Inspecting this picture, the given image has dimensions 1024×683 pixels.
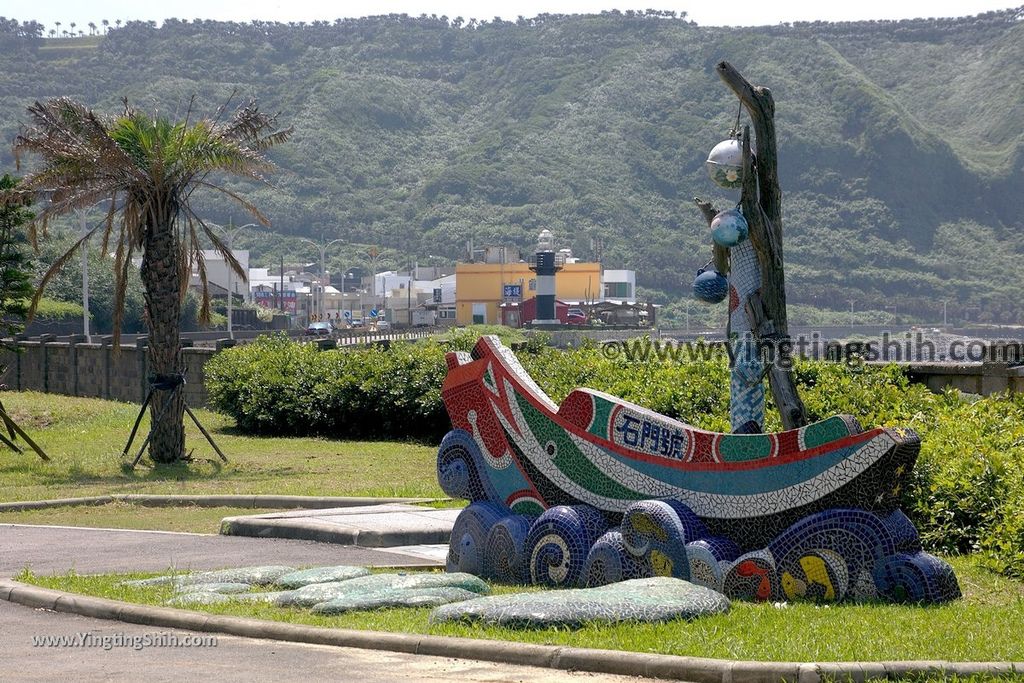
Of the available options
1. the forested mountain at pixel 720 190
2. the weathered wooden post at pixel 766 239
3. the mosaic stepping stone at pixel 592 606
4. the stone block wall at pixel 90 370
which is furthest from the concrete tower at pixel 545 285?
the mosaic stepping stone at pixel 592 606

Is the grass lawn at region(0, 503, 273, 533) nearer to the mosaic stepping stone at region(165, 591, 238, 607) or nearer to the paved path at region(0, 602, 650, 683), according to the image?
the mosaic stepping stone at region(165, 591, 238, 607)

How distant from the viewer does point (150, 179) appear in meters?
21.5

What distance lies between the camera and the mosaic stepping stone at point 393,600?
9398 millimetres

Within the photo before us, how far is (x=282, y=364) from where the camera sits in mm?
27922

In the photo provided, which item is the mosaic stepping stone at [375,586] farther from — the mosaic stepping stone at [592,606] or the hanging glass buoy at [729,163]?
the hanging glass buoy at [729,163]

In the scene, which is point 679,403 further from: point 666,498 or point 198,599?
Result: point 198,599

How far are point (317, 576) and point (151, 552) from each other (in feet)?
10.7

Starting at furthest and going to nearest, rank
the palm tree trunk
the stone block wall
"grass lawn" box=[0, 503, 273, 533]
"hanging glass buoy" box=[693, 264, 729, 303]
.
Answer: the stone block wall, the palm tree trunk, "grass lawn" box=[0, 503, 273, 533], "hanging glass buoy" box=[693, 264, 729, 303]

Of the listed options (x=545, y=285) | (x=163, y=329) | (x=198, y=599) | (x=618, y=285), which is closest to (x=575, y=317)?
(x=545, y=285)

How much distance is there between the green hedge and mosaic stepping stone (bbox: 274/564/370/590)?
433 cm

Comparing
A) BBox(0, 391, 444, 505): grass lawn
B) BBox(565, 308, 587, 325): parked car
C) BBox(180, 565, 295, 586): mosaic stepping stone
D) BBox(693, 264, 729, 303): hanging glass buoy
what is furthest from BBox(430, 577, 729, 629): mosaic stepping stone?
BBox(565, 308, 587, 325): parked car

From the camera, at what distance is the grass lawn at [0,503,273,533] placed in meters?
15.4

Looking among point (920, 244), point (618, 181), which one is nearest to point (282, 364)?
point (920, 244)

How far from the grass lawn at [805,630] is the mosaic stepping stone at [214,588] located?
0.64 meters
